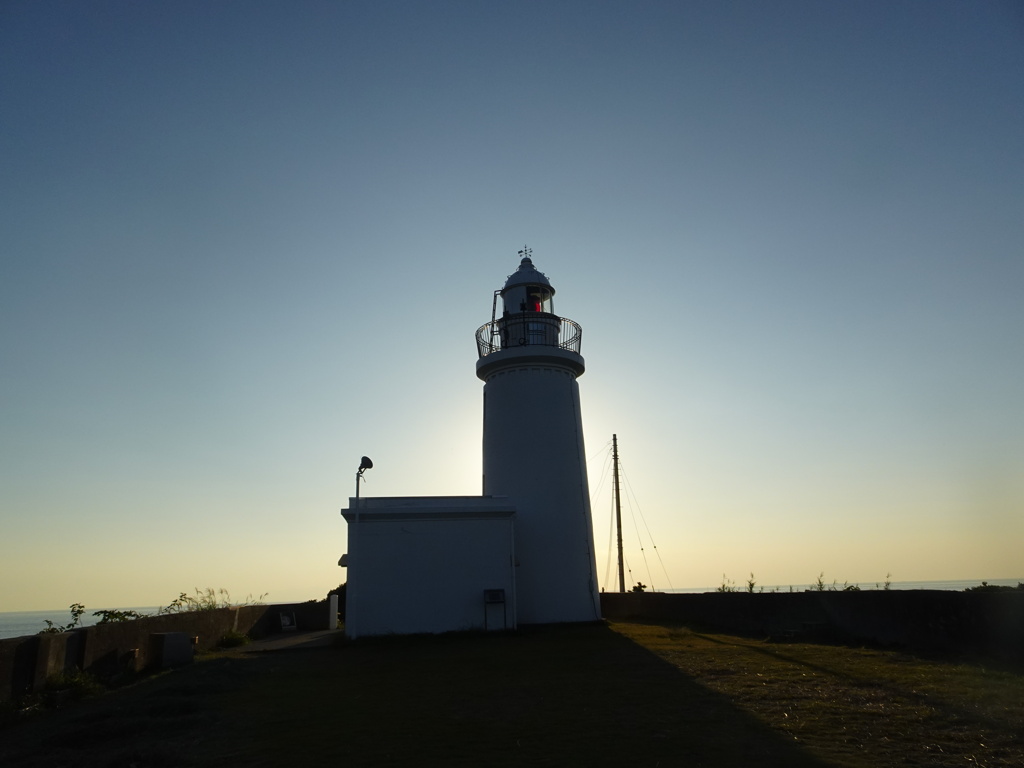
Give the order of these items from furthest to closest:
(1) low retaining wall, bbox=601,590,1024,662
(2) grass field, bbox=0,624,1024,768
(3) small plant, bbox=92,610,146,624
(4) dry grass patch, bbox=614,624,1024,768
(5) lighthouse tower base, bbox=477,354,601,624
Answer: (5) lighthouse tower base, bbox=477,354,601,624
(3) small plant, bbox=92,610,146,624
(1) low retaining wall, bbox=601,590,1024,662
(2) grass field, bbox=0,624,1024,768
(4) dry grass patch, bbox=614,624,1024,768

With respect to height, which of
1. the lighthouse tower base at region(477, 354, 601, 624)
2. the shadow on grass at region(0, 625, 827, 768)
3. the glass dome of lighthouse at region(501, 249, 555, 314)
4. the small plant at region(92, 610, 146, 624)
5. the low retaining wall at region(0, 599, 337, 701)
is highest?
the glass dome of lighthouse at region(501, 249, 555, 314)

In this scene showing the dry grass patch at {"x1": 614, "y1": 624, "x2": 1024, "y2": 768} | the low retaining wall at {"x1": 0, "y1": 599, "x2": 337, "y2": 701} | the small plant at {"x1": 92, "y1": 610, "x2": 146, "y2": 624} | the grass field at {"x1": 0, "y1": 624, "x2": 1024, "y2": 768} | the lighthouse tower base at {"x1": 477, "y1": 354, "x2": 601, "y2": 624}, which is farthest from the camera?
the lighthouse tower base at {"x1": 477, "y1": 354, "x2": 601, "y2": 624}

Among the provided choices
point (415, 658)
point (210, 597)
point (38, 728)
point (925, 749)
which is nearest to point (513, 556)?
point (415, 658)

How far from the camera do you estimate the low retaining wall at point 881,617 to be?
10977mm

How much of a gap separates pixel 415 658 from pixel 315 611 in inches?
496

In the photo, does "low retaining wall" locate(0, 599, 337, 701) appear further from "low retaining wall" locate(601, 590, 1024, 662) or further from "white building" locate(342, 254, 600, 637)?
"low retaining wall" locate(601, 590, 1024, 662)

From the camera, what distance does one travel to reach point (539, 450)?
21.8m

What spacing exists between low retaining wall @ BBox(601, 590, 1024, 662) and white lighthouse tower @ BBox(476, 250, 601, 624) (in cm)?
378

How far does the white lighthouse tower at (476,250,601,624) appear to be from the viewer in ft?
68.8

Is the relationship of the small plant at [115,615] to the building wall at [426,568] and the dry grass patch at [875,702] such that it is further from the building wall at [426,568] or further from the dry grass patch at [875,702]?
the dry grass patch at [875,702]

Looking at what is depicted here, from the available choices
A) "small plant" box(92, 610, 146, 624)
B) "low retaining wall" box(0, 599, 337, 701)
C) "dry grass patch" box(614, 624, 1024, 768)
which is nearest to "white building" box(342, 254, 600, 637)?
"low retaining wall" box(0, 599, 337, 701)

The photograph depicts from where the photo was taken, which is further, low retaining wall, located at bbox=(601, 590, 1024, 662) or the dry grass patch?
low retaining wall, located at bbox=(601, 590, 1024, 662)

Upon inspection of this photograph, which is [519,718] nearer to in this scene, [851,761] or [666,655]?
[851,761]

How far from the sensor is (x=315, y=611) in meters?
25.3
